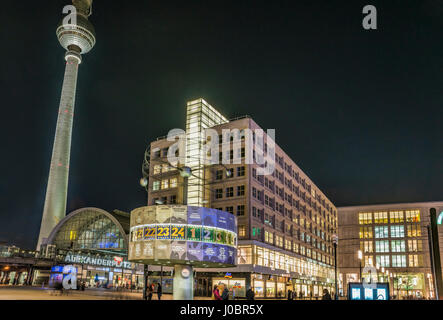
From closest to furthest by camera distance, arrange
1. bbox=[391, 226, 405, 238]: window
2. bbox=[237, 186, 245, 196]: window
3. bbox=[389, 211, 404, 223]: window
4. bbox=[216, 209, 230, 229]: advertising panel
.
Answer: bbox=[216, 209, 230, 229]: advertising panel
bbox=[237, 186, 245, 196]: window
bbox=[391, 226, 405, 238]: window
bbox=[389, 211, 404, 223]: window

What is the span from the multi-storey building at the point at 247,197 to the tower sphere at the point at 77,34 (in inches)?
2895

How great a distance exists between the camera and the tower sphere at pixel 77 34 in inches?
5527

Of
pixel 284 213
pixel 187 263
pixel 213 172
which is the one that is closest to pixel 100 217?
pixel 213 172

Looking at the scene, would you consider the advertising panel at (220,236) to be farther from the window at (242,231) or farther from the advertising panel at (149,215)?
the window at (242,231)

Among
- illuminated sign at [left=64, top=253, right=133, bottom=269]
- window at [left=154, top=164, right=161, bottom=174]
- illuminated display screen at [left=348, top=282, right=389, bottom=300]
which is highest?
window at [left=154, top=164, right=161, bottom=174]

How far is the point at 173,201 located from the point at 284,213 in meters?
23.3

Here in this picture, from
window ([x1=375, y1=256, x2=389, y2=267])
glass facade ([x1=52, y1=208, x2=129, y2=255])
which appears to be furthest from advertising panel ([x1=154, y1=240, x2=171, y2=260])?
window ([x1=375, y1=256, x2=389, y2=267])

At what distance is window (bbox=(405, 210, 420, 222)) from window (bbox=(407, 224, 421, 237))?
1.97 meters

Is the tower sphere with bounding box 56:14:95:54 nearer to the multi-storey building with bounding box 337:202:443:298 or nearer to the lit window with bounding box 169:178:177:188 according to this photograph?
the lit window with bounding box 169:178:177:188

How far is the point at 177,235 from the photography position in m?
37.3

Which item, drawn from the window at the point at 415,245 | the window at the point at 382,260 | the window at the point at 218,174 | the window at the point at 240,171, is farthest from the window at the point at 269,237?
the window at the point at 415,245

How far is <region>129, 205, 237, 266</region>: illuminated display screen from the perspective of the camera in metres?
37.1

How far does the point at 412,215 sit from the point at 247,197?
79.6m

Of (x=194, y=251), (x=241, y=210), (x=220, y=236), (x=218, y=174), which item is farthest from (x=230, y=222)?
(x=218, y=174)
